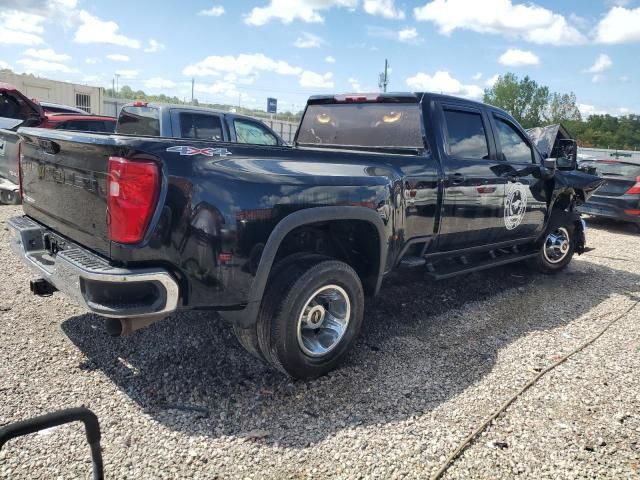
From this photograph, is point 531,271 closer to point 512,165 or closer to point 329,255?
point 512,165

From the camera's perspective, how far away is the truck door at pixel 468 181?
4156 mm

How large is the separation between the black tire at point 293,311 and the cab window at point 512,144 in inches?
104

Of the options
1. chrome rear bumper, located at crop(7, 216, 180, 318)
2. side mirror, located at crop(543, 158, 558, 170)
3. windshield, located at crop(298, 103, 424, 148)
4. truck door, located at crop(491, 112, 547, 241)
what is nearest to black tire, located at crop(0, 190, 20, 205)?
windshield, located at crop(298, 103, 424, 148)

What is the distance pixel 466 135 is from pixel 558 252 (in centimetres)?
261

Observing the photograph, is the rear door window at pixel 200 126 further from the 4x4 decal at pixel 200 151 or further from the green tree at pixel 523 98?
the green tree at pixel 523 98

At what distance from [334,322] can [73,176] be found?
186 cm

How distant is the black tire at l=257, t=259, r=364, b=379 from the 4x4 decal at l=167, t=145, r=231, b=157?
849mm

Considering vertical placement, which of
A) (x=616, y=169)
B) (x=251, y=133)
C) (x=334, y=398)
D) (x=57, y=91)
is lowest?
(x=334, y=398)

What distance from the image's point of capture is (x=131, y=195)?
244cm

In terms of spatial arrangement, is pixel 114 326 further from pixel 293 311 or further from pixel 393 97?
pixel 393 97

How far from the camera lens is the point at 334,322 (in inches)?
133

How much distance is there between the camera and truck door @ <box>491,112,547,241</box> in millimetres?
4887

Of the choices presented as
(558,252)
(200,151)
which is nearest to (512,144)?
(558,252)

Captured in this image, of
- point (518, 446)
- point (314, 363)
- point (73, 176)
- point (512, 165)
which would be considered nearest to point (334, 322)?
point (314, 363)
